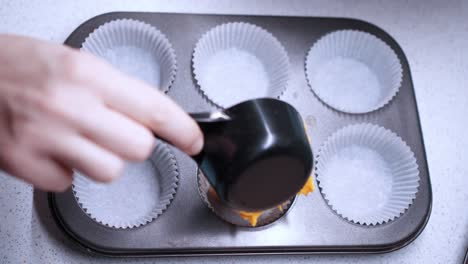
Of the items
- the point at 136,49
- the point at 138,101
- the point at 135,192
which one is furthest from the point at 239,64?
the point at 138,101

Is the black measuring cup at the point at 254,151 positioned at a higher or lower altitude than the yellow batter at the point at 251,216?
higher

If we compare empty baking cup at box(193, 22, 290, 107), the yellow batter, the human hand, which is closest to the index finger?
the human hand

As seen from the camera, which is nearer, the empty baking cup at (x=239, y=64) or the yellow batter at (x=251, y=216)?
the yellow batter at (x=251, y=216)

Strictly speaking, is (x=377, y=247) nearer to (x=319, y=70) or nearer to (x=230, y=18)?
(x=319, y=70)

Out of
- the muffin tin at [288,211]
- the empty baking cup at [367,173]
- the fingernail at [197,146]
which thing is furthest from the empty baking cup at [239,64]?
the fingernail at [197,146]

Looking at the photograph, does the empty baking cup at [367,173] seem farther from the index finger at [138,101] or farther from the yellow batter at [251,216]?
the index finger at [138,101]
